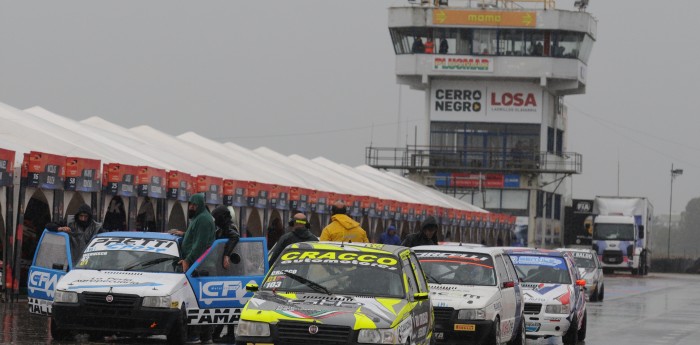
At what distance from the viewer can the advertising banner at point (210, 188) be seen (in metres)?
28.5

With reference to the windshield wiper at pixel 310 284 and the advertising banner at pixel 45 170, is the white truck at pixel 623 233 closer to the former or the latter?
the advertising banner at pixel 45 170

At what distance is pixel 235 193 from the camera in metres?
30.4

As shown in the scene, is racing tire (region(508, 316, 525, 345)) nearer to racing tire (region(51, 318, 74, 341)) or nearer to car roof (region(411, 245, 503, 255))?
car roof (region(411, 245, 503, 255))

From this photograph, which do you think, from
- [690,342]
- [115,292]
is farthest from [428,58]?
[115,292]

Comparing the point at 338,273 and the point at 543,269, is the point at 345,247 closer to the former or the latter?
the point at 338,273

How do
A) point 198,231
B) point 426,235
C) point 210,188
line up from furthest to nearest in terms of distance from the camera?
point 210,188
point 426,235
point 198,231

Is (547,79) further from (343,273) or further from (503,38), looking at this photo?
(343,273)

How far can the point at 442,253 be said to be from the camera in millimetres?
18359

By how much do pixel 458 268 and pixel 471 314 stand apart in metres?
1.43

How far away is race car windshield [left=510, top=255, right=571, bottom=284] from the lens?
2297 centimetres

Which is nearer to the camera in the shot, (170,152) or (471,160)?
(170,152)

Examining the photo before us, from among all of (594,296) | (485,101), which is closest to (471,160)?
(485,101)

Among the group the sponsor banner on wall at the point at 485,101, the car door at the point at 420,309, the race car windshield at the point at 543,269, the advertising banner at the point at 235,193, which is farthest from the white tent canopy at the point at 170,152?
the sponsor banner on wall at the point at 485,101

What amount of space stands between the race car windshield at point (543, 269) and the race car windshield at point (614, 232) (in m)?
51.7
